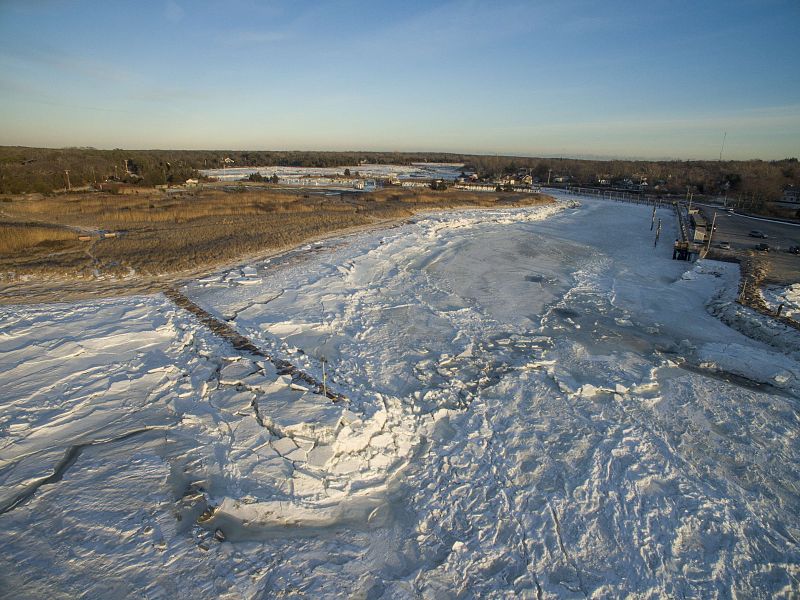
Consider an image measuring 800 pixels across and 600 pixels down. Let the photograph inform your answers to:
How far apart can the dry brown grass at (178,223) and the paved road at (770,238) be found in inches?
732

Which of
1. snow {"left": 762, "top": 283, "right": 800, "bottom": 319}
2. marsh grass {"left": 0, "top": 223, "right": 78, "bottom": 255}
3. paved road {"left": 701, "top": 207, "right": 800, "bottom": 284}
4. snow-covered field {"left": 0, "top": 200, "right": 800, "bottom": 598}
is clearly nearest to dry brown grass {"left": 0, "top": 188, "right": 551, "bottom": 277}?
marsh grass {"left": 0, "top": 223, "right": 78, "bottom": 255}

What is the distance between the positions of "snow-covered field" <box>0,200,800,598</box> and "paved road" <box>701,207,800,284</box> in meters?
9.20

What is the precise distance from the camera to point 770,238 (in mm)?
24719

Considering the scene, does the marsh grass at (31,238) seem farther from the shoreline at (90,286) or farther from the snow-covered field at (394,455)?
the snow-covered field at (394,455)

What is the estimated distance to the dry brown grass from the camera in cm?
1450

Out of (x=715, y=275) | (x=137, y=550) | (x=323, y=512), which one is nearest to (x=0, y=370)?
(x=137, y=550)

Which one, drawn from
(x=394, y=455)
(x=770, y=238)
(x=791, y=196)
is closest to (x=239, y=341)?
(x=394, y=455)

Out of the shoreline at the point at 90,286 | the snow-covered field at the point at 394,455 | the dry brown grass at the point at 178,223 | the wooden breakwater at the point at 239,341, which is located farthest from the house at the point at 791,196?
the wooden breakwater at the point at 239,341

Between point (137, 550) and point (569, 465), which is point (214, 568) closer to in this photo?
point (137, 550)

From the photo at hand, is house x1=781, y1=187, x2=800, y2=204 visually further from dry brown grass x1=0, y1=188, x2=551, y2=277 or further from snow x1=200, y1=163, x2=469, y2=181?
snow x1=200, y1=163, x2=469, y2=181

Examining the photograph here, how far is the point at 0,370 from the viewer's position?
758 cm

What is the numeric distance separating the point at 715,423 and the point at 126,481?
29.8 ft

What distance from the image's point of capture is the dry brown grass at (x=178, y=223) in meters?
14.5

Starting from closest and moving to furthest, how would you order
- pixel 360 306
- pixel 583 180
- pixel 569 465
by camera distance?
pixel 569 465 < pixel 360 306 < pixel 583 180
